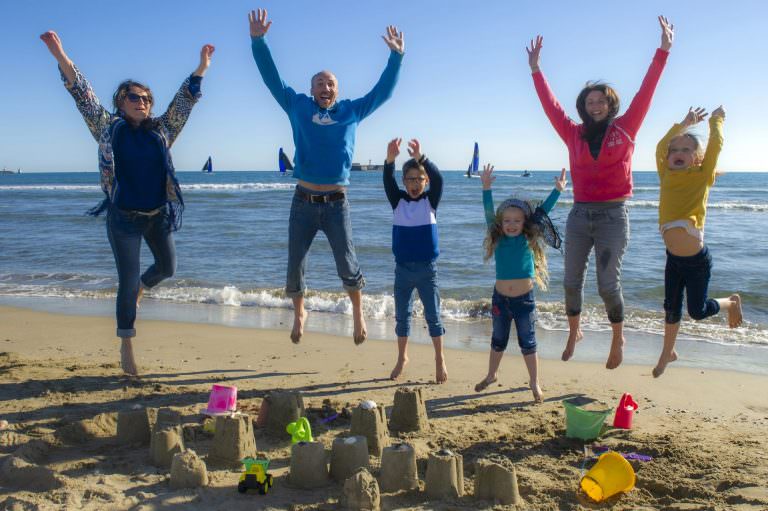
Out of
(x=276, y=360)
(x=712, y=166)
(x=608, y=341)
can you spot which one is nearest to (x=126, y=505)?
(x=276, y=360)

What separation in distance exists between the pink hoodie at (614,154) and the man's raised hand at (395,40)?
5.23 feet

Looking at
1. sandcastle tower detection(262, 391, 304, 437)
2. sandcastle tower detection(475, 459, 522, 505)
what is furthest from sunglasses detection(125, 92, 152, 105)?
sandcastle tower detection(475, 459, 522, 505)

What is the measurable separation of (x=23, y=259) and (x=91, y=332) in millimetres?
7552

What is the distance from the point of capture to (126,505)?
3574mm

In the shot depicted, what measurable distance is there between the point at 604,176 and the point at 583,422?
1.94 m

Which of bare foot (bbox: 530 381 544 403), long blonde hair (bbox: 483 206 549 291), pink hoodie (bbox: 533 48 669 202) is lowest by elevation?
bare foot (bbox: 530 381 544 403)

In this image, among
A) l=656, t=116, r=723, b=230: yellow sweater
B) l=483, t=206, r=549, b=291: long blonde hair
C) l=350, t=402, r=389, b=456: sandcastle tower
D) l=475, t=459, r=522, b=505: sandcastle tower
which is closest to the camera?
l=475, t=459, r=522, b=505: sandcastle tower

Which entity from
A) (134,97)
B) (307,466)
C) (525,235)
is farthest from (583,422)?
(134,97)

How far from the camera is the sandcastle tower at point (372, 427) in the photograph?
4402mm

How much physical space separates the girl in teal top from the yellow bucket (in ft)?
5.48

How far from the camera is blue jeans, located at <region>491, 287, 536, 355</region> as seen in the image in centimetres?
545

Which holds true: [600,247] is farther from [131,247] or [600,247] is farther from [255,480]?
[131,247]

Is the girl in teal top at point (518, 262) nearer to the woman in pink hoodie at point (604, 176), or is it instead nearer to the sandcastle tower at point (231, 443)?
the woman in pink hoodie at point (604, 176)

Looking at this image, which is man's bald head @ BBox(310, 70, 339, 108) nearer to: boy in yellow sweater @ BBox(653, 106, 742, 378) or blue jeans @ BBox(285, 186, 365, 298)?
blue jeans @ BBox(285, 186, 365, 298)
